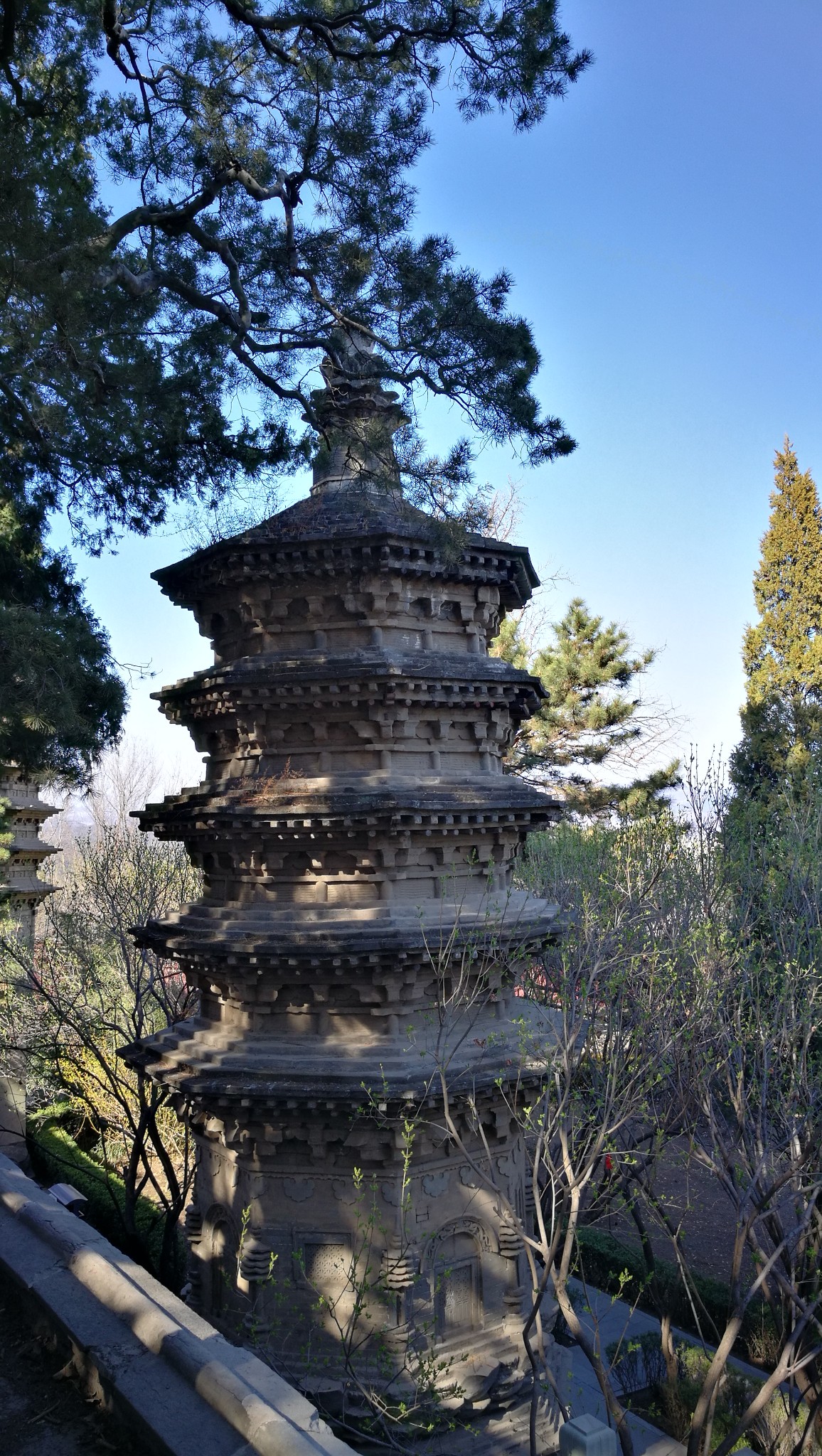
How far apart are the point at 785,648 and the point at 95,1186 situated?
22.0 metres

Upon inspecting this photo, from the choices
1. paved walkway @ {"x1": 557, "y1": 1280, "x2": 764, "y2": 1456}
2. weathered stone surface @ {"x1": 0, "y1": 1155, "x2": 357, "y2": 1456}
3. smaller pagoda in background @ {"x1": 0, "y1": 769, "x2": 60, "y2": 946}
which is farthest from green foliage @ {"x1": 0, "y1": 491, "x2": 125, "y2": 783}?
smaller pagoda in background @ {"x1": 0, "y1": 769, "x2": 60, "y2": 946}

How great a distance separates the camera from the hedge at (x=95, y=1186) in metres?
17.9

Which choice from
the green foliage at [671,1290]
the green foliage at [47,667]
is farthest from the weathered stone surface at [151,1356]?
the green foliage at [671,1290]

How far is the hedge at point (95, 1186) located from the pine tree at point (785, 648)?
17282 millimetres

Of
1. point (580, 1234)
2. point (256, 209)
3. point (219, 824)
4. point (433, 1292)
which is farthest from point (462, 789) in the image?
point (580, 1234)

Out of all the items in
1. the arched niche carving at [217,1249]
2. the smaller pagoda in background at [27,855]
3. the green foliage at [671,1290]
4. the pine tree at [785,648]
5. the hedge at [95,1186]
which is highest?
the pine tree at [785,648]

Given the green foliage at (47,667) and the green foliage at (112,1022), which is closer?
the green foliage at (47,667)

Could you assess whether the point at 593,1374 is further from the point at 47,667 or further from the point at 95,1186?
the point at 47,667

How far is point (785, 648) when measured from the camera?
25922 mm

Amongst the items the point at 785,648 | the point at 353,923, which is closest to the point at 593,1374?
the point at 353,923

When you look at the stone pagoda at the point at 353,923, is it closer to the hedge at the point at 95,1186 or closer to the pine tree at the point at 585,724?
the hedge at the point at 95,1186

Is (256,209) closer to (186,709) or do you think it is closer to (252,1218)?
(186,709)

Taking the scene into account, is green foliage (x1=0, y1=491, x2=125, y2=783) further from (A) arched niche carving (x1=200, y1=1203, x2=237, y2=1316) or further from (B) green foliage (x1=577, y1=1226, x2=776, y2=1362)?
(B) green foliage (x1=577, y1=1226, x2=776, y2=1362)

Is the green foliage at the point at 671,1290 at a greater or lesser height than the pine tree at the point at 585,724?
lesser
